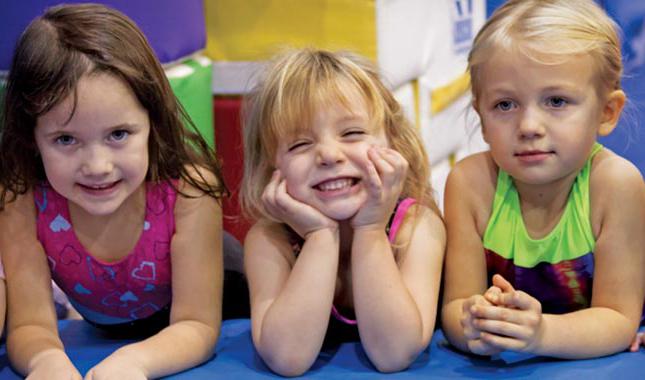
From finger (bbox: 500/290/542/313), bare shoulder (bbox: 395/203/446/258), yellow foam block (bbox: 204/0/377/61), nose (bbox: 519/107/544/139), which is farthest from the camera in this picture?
yellow foam block (bbox: 204/0/377/61)

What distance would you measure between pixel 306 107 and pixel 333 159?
4.1 inches

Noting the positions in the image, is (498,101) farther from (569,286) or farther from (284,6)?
(284,6)

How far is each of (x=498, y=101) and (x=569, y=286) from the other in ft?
1.10

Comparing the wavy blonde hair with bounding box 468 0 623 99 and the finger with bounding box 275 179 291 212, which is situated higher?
the wavy blonde hair with bounding box 468 0 623 99

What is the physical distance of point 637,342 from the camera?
1.57 meters

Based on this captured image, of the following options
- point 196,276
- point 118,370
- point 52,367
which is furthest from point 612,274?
point 52,367

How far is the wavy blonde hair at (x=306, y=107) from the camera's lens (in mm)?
1584

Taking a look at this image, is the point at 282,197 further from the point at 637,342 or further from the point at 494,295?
the point at 637,342

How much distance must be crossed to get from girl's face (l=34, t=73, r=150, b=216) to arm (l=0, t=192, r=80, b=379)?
0.13m

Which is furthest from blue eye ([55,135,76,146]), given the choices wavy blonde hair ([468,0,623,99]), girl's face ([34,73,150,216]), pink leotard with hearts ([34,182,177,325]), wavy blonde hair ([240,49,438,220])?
wavy blonde hair ([468,0,623,99])

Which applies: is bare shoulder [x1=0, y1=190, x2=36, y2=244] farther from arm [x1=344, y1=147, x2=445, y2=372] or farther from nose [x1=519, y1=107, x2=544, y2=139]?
nose [x1=519, y1=107, x2=544, y2=139]

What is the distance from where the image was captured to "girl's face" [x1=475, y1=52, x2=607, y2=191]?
1.52 metres

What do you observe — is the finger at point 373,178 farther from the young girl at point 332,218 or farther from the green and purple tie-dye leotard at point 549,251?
the green and purple tie-dye leotard at point 549,251

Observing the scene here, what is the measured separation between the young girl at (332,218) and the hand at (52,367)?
0.95ft
